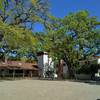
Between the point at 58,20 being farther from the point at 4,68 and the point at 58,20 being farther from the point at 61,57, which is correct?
the point at 4,68

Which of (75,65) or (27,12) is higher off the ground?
(27,12)

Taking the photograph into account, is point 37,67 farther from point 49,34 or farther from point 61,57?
point 49,34

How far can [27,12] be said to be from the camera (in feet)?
124

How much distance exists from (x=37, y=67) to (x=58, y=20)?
67.1 feet

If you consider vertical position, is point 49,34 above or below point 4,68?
above

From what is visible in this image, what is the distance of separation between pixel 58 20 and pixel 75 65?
33.9 ft

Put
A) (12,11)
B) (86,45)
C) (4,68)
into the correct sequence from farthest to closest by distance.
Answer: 1. (4,68)
2. (86,45)
3. (12,11)

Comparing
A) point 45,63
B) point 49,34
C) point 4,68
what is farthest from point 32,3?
point 45,63

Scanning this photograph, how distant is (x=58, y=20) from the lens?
57.4 meters

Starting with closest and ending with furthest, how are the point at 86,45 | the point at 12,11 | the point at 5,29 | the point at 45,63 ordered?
the point at 5,29, the point at 12,11, the point at 86,45, the point at 45,63

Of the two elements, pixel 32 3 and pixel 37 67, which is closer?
pixel 32 3

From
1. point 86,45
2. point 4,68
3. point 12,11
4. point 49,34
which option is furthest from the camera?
point 4,68

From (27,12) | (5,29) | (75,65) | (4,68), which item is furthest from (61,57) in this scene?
(5,29)

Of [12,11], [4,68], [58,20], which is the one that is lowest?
[4,68]
